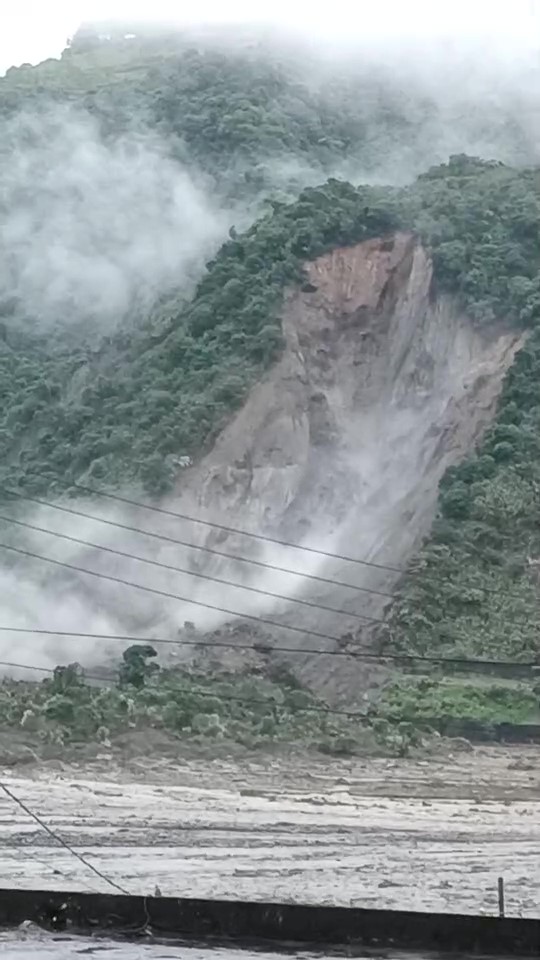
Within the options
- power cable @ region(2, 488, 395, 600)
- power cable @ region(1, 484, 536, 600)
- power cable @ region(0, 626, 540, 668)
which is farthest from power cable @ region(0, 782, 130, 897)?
power cable @ region(2, 488, 395, 600)

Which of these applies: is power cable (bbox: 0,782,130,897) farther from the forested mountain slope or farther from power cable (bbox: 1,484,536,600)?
power cable (bbox: 1,484,536,600)

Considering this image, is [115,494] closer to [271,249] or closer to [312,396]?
[312,396]

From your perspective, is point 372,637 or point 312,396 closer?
point 372,637

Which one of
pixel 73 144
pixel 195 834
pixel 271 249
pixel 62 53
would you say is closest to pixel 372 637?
pixel 195 834

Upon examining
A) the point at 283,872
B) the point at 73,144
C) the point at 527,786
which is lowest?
the point at 283,872

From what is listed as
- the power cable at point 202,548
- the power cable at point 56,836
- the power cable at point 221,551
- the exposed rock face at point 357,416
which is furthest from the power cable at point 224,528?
the power cable at point 56,836

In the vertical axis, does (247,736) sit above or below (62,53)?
below

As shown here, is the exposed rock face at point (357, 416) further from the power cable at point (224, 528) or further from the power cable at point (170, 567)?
the power cable at point (170, 567)

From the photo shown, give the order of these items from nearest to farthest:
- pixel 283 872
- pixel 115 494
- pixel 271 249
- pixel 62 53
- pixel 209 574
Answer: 1. pixel 283 872
2. pixel 209 574
3. pixel 115 494
4. pixel 271 249
5. pixel 62 53
